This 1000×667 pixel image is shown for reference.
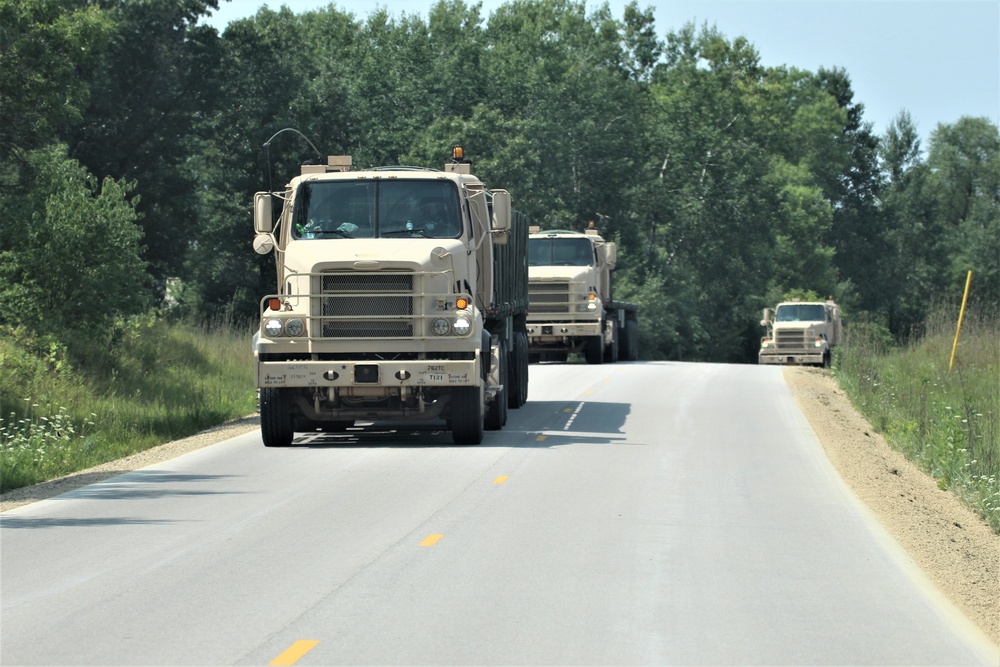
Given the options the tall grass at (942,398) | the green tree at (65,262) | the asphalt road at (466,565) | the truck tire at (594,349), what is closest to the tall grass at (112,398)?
the green tree at (65,262)

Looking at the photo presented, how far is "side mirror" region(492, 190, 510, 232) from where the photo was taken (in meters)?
17.9

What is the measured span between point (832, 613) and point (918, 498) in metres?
6.10

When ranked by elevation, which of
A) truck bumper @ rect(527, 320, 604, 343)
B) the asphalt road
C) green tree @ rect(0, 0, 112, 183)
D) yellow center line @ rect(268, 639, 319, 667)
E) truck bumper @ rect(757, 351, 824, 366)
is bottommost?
truck bumper @ rect(757, 351, 824, 366)

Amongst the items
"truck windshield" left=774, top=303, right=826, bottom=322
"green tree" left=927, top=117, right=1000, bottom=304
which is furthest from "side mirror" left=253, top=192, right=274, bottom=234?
"green tree" left=927, top=117, right=1000, bottom=304

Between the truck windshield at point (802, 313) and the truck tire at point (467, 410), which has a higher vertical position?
the truck windshield at point (802, 313)

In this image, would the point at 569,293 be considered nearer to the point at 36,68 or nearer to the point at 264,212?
the point at 36,68

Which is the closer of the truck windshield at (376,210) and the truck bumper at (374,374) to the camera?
the truck bumper at (374,374)

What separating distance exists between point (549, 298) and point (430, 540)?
79.2 ft

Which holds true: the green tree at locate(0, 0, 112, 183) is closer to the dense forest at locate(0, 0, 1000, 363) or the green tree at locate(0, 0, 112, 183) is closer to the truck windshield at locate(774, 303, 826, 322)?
the dense forest at locate(0, 0, 1000, 363)

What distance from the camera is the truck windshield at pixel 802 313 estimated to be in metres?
46.3

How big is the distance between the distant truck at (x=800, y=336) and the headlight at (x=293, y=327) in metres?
31.1

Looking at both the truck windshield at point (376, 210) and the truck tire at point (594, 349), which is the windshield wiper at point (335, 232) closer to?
the truck windshield at point (376, 210)

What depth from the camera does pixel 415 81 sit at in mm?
63156

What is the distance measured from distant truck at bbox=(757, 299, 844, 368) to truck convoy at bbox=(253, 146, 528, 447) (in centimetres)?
2934
